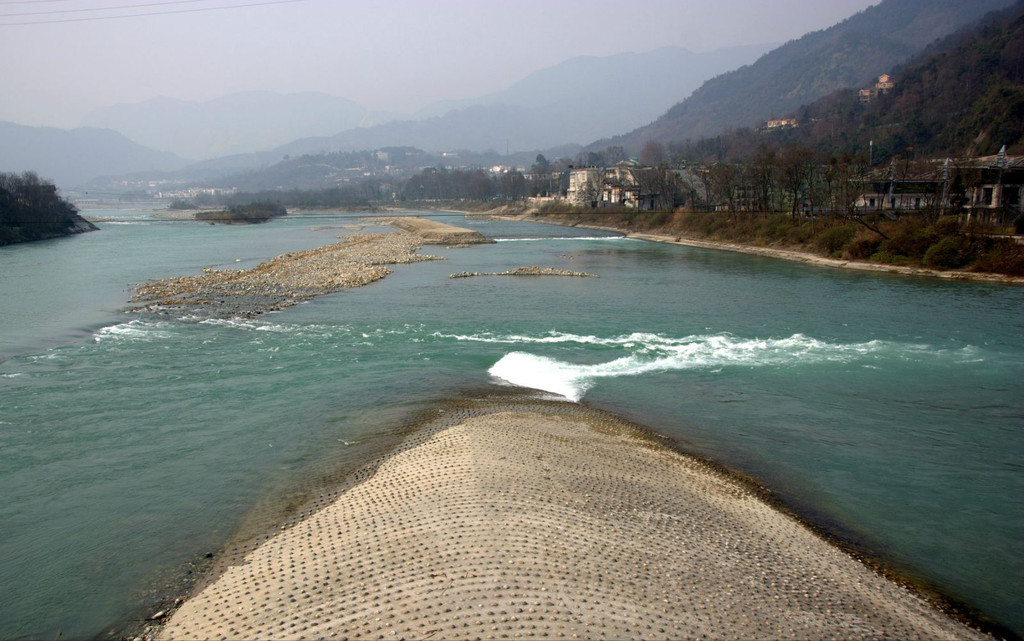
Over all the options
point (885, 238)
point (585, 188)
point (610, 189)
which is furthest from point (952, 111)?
point (885, 238)

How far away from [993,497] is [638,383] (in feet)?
20.0

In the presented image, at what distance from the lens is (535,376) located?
13375mm

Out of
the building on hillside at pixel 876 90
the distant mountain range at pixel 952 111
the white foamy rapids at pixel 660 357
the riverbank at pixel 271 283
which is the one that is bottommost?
the white foamy rapids at pixel 660 357

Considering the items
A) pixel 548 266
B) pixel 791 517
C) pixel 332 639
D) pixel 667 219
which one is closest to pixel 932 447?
pixel 791 517

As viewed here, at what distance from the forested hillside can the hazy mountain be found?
14268 centimetres

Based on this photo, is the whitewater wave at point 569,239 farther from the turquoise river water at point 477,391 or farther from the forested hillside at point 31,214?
the forested hillside at point 31,214

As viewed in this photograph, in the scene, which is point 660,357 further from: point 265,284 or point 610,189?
point 610,189

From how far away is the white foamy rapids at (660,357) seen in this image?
13.2m

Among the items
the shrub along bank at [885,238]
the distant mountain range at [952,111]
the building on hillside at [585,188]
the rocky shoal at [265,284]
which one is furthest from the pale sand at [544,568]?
the building on hillside at [585,188]

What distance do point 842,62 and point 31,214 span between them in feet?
613

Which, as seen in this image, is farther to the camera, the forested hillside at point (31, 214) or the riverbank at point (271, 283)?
the forested hillside at point (31, 214)

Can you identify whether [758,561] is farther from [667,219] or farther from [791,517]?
[667,219]

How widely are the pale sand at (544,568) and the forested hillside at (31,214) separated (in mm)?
53605

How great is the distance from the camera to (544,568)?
543cm
